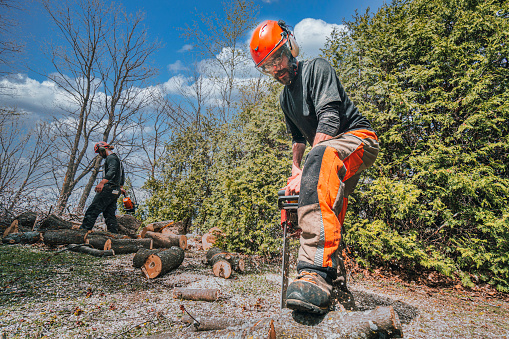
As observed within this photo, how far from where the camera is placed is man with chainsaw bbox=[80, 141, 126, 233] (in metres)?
5.75

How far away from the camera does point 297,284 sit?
1.23 meters

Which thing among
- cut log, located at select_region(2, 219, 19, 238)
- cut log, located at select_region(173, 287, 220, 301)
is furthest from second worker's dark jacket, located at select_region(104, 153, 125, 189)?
cut log, located at select_region(173, 287, 220, 301)

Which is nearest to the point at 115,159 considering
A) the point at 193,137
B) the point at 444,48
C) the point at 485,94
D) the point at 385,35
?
the point at 193,137

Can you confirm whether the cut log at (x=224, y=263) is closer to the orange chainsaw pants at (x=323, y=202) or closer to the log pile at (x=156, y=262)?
the log pile at (x=156, y=262)

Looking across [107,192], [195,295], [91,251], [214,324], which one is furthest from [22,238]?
[214,324]

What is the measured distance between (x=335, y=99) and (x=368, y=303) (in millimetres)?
2629

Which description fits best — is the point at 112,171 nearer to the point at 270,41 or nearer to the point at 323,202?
the point at 270,41

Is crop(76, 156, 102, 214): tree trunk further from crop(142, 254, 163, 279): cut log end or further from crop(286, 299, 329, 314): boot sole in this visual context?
crop(286, 299, 329, 314): boot sole

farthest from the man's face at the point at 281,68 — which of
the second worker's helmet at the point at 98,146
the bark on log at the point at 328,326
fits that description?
the second worker's helmet at the point at 98,146

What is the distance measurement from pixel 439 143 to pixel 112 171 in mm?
6719

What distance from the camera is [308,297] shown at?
1169 mm

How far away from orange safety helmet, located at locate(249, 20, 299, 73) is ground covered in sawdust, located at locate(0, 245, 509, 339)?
178cm

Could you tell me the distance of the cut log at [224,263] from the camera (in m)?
3.61

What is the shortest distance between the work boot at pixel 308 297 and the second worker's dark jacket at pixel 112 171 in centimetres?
600
